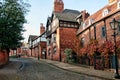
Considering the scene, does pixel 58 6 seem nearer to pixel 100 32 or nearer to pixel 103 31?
pixel 100 32

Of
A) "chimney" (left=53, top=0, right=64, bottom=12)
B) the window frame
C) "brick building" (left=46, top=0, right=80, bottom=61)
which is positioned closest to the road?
the window frame

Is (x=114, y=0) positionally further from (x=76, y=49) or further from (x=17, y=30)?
(x=17, y=30)

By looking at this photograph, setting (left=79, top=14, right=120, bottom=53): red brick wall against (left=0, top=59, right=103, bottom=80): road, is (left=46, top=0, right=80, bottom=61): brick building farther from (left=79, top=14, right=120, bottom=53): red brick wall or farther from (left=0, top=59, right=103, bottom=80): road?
(left=0, top=59, right=103, bottom=80): road

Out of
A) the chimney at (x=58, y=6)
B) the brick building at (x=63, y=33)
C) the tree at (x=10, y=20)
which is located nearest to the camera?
the tree at (x=10, y=20)

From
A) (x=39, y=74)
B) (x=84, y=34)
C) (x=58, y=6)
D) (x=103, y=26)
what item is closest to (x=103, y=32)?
(x=103, y=26)

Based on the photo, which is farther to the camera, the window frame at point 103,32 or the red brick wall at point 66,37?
the red brick wall at point 66,37

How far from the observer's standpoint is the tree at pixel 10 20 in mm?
24031

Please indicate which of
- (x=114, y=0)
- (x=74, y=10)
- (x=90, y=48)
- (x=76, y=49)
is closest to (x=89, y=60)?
(x=90, y=48)

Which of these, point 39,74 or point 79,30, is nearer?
point 39,74

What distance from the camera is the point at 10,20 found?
25812 millimetres

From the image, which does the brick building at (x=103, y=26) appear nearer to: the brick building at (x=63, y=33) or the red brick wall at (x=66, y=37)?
the red brick wall at (x=66, y=37)

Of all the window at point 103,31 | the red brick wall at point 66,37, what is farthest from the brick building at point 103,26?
the red brick wall at point 66,37

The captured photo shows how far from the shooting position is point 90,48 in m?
28.4

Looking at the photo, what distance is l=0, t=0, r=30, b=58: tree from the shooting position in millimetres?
24031
